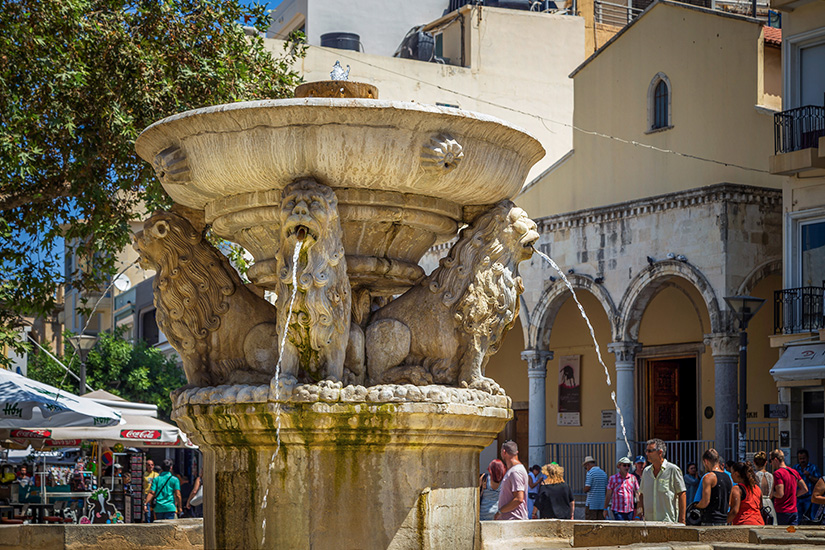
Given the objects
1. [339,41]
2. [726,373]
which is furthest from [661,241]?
[339,41]

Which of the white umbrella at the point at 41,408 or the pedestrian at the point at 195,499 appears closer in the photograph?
the white umbrella at the point at 41,408

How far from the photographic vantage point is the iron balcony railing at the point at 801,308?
21531 mm

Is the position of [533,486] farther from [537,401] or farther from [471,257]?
[471,257]

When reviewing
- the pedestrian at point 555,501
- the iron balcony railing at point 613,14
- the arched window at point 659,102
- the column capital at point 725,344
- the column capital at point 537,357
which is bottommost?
the pedestrian at point 555,501

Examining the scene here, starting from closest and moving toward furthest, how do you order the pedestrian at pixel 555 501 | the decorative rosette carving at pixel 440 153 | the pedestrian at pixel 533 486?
the decorative rosette carving at pixel 440 153, the pedestrian at pixel 555 501, the pedestrian at pixel 533 486

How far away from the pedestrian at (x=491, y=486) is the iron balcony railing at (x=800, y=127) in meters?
7.86

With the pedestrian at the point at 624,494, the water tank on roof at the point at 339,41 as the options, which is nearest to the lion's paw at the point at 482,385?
the pedestrian at the point at 624,494

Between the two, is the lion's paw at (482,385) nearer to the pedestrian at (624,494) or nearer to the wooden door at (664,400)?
the pedestrian at (624,494)

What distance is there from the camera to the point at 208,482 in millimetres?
6289

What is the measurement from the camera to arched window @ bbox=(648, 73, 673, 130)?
2658 cm

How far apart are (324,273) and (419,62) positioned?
31198 mm

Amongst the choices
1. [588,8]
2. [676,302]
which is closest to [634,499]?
[676,302]

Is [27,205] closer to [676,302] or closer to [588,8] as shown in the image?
[676,302]

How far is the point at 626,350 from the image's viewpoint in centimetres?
2484
